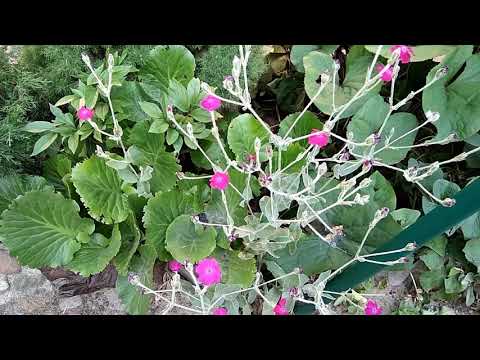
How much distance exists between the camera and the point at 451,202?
990mm

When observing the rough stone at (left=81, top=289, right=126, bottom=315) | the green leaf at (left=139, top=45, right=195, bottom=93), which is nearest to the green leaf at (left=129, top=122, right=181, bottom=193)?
the green leaf at (left=139, top=45, right=195, bottom=93)

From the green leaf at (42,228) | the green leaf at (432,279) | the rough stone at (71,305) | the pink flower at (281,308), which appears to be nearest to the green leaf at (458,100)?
the green leaf at (432,279)

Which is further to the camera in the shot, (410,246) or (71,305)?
(71,305)

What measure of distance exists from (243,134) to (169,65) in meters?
0.28

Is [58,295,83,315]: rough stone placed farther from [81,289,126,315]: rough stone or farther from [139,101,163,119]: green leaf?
[139,101,163,119]: green leaf

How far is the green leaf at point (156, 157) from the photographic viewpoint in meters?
1.38

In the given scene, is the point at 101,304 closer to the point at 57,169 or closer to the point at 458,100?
the point at 57,169

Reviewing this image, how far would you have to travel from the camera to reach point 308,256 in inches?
55.9

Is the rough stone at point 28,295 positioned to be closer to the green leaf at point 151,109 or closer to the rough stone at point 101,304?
the rough stone at point 101,304

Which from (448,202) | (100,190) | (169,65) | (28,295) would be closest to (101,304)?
(28,295)

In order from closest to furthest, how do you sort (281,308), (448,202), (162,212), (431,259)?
(448,202) < (281,308) < (162,212) < (431,259)

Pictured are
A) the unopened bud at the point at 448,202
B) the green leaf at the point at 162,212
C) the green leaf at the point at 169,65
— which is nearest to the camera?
the unopened bud at the point at 448,202

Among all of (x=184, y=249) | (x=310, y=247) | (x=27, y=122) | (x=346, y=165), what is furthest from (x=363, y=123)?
(x=27, y=122)

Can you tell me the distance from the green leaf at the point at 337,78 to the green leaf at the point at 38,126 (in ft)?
2.14
